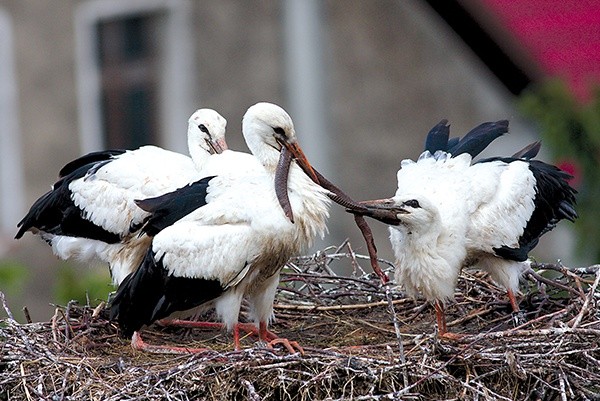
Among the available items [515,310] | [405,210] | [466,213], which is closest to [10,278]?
[515,310]

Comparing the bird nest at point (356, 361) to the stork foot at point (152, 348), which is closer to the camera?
the bird nest at point (356, 361)

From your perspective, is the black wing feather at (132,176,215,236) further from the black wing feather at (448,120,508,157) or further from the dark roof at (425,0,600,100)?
the dark roof at (425,0,600,100)

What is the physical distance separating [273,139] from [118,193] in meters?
1.15

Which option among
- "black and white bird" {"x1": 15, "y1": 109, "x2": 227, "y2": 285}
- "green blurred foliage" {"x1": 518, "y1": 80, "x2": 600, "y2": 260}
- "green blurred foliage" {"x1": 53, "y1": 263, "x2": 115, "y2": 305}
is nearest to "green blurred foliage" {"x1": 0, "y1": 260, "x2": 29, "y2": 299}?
"green blurred foliage" {"x1": 53, "y1": 263, "x2": 115, "y2": 305}

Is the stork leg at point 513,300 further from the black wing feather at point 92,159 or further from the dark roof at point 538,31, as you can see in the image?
the dark roof at point 538,31

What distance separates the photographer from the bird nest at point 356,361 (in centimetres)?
633

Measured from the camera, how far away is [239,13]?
571 inches

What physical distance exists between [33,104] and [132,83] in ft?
3.26

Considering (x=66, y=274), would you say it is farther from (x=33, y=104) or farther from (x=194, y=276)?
(x=194, y=276)

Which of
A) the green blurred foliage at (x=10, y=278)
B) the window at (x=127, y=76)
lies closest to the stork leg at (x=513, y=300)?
the green blurred foliage at (x=10, y=278)

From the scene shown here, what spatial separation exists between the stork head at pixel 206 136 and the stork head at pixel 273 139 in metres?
0.74

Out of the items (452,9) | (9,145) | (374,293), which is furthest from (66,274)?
(374,293)

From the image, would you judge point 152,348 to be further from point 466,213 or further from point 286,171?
point 466,213

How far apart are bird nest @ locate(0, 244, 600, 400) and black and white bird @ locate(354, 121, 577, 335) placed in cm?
26
